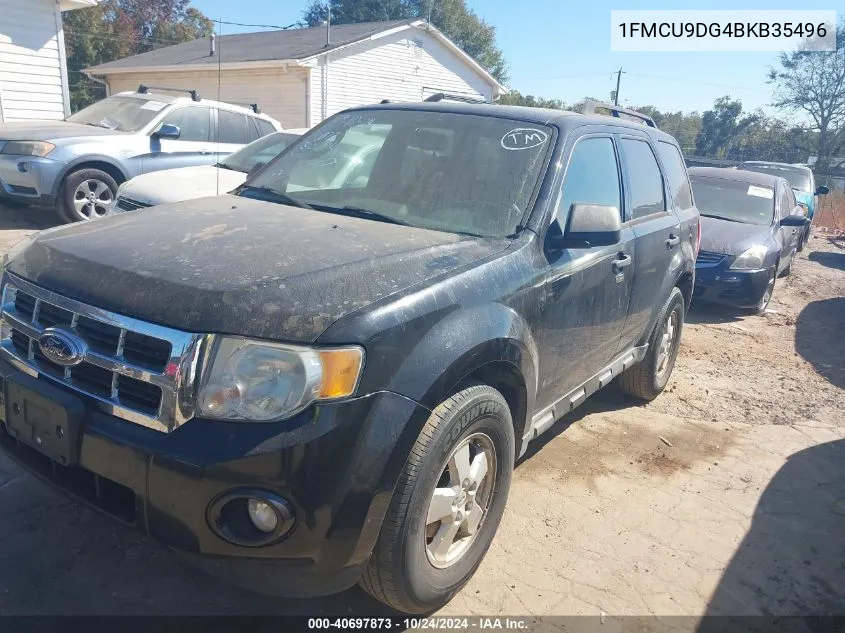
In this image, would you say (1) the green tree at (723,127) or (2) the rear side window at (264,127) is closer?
(2) the rear side window at (264,127)

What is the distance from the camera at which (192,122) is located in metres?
9.23

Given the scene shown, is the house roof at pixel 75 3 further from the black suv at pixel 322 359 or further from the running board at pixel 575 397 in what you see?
the running board at pixel 575 397

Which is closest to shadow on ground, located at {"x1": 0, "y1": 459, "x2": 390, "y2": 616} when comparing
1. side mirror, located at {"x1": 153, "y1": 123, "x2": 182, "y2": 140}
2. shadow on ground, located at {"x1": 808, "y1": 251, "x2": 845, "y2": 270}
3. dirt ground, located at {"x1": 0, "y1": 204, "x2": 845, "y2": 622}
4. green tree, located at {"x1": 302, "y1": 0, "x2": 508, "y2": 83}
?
dirt ground, located at {"x1": 0, "y1": 204, "x2": 845, "y2": 622}

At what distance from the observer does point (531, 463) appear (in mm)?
3834

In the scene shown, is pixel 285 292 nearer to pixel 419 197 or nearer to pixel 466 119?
pixel 419 197

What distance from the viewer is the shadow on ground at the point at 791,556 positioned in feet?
9.26

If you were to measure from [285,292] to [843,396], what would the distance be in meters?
5.27

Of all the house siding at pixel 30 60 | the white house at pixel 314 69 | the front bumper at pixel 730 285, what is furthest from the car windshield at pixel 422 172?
the white house at pixel 314 69

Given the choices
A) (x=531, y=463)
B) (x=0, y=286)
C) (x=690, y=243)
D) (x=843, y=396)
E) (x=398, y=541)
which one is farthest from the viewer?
(x=843, y=396)

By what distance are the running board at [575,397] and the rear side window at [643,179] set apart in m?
0.89

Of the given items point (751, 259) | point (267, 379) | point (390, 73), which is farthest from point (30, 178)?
point (390, 73)

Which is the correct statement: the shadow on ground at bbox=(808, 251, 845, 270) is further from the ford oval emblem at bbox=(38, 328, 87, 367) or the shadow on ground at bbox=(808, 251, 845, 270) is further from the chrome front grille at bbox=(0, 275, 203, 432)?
the ford oval emblem at bbox=(38, 328, 87, 367)

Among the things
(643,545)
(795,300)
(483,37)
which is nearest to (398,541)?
(643,545)

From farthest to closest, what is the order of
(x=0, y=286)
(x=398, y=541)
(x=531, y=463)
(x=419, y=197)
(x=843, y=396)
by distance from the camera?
(x=843, y=396) → (x=531, y=463) → (x=419, y=197) → (x=0, y=286) → (x=398, y=541)
